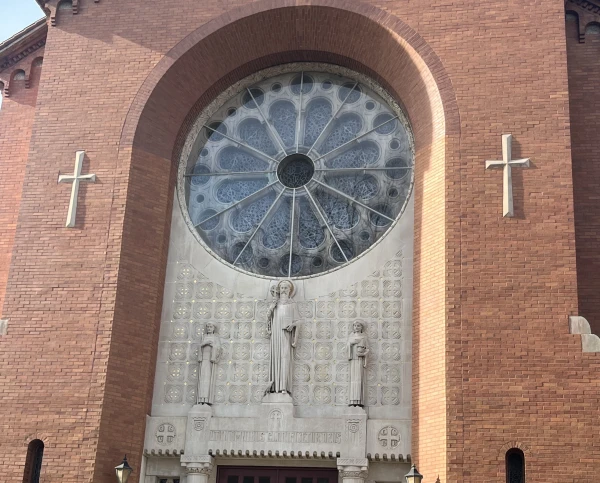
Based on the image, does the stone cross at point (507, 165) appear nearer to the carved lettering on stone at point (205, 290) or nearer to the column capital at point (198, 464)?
the carved lettering on stone at point (205, 290)

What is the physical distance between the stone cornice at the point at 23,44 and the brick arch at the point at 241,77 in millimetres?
2768

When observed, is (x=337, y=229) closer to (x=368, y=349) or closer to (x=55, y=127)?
(x=368, y=349)

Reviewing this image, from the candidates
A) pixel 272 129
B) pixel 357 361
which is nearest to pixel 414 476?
pixel 357 361

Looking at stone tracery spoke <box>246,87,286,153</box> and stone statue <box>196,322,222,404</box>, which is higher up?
stone tracery spoke <box>246,87,286,153</box>

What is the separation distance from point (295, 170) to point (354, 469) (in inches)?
208

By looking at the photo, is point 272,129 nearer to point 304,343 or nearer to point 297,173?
point 297,173

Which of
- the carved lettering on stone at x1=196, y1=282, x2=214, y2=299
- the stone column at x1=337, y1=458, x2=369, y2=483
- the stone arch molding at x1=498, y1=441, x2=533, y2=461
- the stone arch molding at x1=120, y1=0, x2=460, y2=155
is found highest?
the stone arch molding at x1=120, y1=0, x2=460, y2=155

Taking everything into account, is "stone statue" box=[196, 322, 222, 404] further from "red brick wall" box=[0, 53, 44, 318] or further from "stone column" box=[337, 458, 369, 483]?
"red brick wall" box=[0, 53, 44, 318]

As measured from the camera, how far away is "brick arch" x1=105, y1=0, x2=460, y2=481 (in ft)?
48.1

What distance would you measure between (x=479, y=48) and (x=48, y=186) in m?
7.29

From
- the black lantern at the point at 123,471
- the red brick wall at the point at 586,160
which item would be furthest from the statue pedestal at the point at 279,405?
the red brick wall at the point at 586,160

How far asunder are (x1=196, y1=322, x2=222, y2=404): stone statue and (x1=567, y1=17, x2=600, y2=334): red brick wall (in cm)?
567

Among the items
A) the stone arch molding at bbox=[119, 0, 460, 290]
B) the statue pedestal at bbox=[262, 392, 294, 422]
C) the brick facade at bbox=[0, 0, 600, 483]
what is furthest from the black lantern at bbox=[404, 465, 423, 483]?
the stone arch molding at bbox=[119, 0, 460, 290]

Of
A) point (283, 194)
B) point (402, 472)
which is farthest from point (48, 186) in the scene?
point (402, 472)
